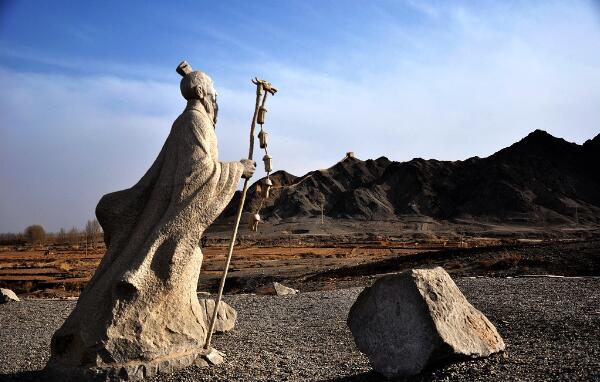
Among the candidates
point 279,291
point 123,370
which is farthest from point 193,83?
point 279,291

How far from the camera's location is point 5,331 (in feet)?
36.4

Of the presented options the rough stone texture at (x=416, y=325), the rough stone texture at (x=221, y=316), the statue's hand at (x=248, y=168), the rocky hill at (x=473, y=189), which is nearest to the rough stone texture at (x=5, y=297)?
the rough stone texture at (x=221, y=316)

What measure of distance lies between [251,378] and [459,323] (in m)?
2.36

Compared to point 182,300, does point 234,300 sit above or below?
below

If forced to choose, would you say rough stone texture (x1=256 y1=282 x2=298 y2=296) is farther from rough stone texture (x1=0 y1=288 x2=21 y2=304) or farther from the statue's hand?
the statue's hand

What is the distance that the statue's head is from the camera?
702 cm

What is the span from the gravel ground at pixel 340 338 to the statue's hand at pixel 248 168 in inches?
91.1

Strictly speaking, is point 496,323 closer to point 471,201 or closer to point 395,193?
point 471,201

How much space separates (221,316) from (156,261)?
3.93m

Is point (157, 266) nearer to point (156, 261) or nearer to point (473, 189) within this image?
point (156, 261)

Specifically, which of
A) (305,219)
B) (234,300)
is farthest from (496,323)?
(305,219)

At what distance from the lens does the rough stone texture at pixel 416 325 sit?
578 centimetres

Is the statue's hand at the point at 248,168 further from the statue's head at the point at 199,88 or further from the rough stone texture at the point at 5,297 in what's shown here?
the rough stone texture at the point at 5,297

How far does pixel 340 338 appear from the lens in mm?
9094
